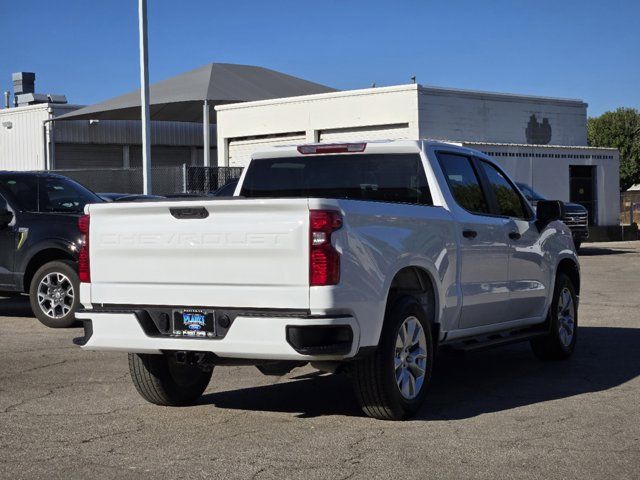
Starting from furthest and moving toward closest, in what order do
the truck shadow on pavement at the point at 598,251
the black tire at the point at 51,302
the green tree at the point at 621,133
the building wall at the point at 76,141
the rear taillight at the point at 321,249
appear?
the green tree at the point at 621,133 → the building wall at the point at 76,141 → the truck shadow on pavement at the point at 598,251 → the black tire at the point at 51,302 → the rear taillight at the point at 321,249

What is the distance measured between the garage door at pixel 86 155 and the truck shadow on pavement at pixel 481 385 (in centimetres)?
3542

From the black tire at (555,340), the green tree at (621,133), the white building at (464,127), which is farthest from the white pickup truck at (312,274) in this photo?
the green tree at (621,133)

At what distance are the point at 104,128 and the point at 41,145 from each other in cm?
293

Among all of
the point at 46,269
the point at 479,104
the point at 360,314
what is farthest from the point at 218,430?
the point at 479,104

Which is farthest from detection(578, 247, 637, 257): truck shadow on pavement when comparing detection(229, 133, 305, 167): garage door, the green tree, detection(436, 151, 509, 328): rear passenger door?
the green tree

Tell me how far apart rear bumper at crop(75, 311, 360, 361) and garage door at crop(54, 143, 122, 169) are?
37.5 metres

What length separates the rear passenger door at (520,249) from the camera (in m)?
8.97

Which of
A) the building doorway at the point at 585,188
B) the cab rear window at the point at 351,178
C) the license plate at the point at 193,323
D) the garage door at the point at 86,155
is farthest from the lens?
the garage door at the point at 86,155

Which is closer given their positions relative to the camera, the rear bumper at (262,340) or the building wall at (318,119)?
the rear bumper at (262,340)

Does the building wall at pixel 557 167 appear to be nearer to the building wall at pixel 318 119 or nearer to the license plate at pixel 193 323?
the building wall at pixel 318 119

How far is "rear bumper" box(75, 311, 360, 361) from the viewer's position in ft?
20.9

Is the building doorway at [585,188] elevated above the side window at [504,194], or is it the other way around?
the building doorway at [585,188]

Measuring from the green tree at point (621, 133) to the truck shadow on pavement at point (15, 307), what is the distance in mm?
61489

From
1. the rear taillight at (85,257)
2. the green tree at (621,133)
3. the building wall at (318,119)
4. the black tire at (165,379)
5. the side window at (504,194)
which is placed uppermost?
the green tree at (621,133)
